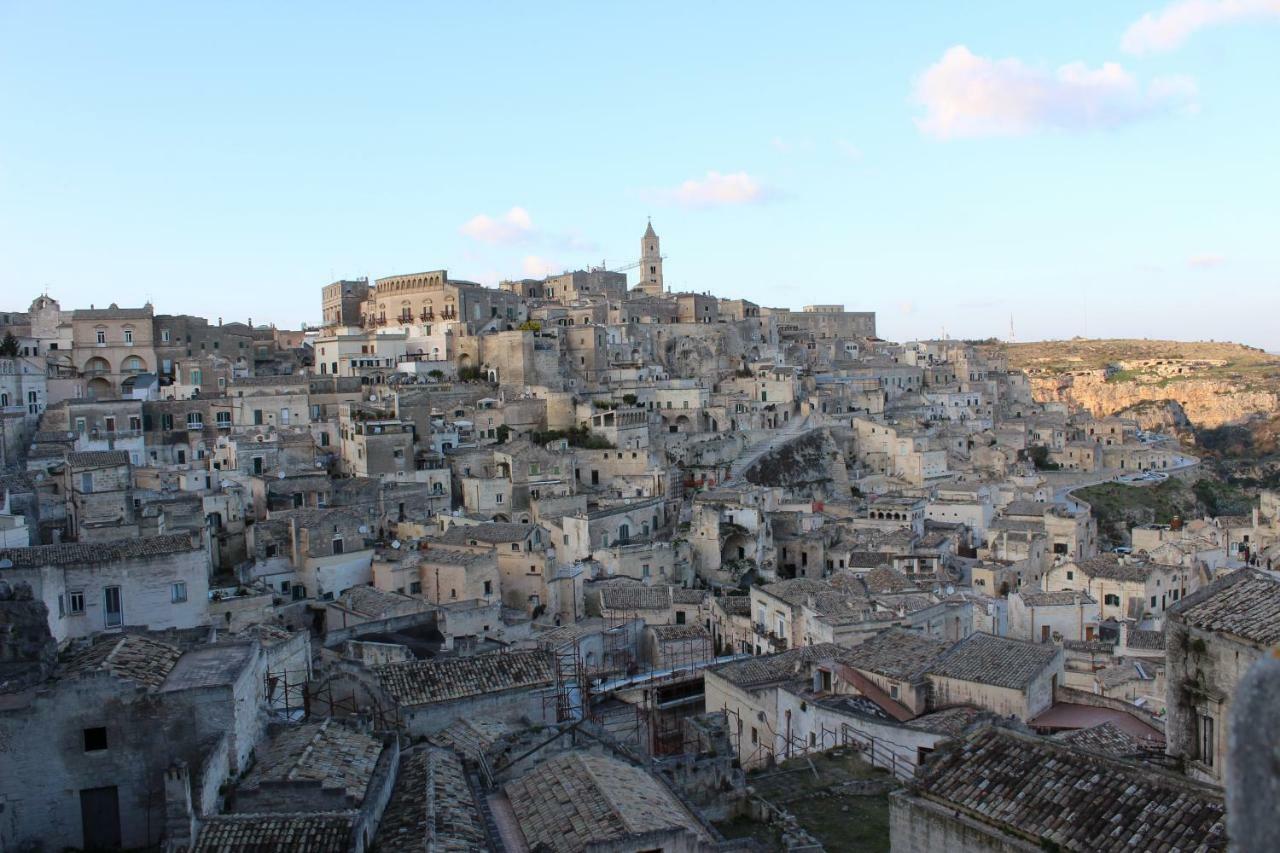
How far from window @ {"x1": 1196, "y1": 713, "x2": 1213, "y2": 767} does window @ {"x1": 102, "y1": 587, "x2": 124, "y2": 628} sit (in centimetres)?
1461

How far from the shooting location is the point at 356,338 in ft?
165

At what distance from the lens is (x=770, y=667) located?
1769 centimetres

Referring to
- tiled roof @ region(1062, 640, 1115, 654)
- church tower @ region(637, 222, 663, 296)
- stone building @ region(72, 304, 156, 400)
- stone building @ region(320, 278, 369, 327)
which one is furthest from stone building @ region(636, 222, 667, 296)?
tiled roof @ region(1062, 640, 1115, 654)

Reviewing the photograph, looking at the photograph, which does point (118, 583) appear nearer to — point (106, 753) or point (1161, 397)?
point (106, 753)

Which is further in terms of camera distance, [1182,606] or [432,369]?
[432,369]

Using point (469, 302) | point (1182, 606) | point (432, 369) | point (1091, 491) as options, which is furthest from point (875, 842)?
point (469, 302)

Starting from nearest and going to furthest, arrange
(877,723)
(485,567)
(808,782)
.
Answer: (808,782), (877,723), (485,567)

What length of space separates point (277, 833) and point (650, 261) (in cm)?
7827

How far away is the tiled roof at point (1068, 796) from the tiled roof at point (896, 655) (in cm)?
662

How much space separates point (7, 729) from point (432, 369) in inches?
1519

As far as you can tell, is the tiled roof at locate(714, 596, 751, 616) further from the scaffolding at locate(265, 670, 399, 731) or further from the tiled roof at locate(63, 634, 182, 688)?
the tiled roof at locate(63, 634, 182, 688)

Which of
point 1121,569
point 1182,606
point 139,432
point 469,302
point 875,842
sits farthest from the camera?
→ point 469,302

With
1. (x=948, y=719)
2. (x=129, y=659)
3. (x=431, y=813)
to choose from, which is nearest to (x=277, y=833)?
(x=431, y=813)

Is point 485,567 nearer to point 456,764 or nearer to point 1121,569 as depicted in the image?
point 456,764
